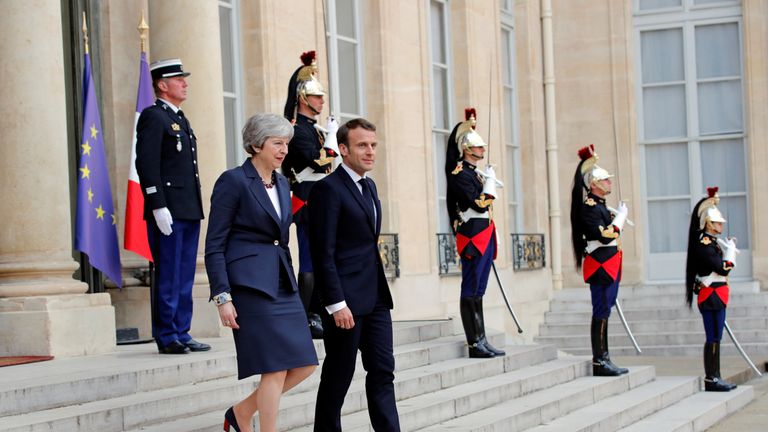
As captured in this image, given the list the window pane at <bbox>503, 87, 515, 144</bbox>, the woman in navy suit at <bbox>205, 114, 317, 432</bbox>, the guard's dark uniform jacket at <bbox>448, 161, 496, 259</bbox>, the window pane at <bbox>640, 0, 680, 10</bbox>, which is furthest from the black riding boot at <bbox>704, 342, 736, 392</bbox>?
the window pane at <bbox>640, 0, 680, 10</bbox>

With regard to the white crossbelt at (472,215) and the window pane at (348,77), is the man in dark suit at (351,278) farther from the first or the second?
the window pane at (348,77)

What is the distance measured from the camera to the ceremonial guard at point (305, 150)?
8.25 meters

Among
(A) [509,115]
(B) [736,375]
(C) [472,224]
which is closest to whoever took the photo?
(C) [472,224]

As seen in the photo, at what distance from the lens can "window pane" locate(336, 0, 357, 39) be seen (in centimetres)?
1277

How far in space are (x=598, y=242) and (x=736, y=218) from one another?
7.97 meters

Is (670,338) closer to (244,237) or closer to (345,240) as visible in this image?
(345,240)

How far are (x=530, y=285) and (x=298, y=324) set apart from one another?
36.7ft

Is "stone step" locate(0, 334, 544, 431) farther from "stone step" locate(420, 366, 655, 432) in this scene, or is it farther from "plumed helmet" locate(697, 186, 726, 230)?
"plumed helmet" locate(697, 186, 726, 230)

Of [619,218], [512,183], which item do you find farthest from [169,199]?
[512,183]

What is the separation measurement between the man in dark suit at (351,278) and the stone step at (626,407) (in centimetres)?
242

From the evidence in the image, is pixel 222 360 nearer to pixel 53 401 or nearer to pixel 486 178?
pixel 53 401

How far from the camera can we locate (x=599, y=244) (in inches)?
403

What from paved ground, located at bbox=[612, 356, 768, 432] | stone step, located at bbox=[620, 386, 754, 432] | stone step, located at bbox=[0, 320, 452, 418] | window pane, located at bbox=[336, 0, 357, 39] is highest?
window pane, located at bbox=[336, 0, 357, 39]

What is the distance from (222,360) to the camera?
748cm
